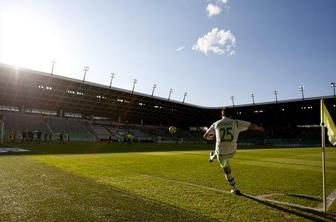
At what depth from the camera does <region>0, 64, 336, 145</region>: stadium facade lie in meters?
59.5

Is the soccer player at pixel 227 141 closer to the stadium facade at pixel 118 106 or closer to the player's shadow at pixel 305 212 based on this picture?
the player's shadow at pixel 305 212

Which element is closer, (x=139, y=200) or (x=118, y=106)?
(x=139, y=200)

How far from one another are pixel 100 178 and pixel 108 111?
71258 millimetres

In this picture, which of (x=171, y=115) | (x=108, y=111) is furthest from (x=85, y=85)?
(x=171, y=115)

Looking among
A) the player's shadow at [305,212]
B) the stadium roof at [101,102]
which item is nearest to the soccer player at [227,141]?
the player's shadow at [305,212]

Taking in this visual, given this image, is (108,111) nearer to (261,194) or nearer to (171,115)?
(171,115)

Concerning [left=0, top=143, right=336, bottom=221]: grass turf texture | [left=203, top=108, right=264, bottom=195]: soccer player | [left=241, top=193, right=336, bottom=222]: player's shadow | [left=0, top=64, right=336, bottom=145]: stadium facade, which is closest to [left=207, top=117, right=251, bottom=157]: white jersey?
[left=203, top=108, right=264, bottom=195]: soccer player

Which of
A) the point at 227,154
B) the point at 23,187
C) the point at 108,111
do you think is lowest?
the point at 23,187

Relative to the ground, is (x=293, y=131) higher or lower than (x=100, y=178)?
higher

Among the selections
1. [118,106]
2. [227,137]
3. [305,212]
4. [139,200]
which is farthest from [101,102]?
[305,212]

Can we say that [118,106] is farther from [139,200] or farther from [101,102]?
[139,200]

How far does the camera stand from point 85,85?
2489 inches

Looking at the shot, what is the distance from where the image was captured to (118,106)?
7875 centimetres

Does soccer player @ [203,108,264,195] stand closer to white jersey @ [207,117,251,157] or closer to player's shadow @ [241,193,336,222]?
white jersey @ [207,117,251,157]
